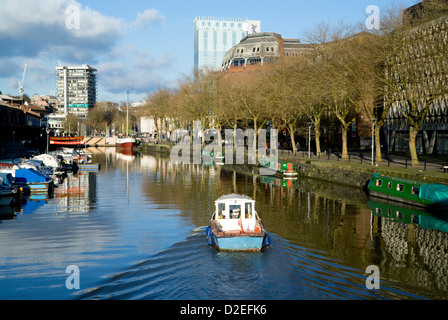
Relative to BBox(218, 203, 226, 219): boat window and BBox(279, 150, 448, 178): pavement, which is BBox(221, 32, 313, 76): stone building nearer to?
BBox(279, 150, 448, 178): pavement

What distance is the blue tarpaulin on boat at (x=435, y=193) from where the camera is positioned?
112 feet

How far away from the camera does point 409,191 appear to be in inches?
1503

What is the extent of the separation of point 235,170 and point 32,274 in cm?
5378

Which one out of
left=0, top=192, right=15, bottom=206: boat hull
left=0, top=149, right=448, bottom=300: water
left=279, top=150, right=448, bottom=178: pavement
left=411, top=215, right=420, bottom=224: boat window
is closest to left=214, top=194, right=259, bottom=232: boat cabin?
left=0, top=149, right=448, bottom=300: water

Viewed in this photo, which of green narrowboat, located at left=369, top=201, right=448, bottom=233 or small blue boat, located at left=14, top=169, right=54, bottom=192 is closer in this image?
green narrowboat, located at left=369, top=201, right=448, bottom=233

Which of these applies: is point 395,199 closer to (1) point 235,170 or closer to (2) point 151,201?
(2) point 151,201

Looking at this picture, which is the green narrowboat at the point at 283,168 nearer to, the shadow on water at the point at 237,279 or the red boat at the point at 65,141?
the shadow on water at the point at 237,279

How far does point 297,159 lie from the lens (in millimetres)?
63656

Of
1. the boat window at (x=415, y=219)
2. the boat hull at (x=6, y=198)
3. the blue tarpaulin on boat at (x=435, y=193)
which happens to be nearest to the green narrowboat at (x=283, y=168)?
the blue tarpaulin on boat at (x=435, y=193)

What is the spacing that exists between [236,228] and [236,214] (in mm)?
983

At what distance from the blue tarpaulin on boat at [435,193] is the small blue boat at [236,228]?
17.5 meters

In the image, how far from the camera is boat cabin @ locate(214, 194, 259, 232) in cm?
2462

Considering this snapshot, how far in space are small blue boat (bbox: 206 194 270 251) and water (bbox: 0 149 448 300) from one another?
52cm
